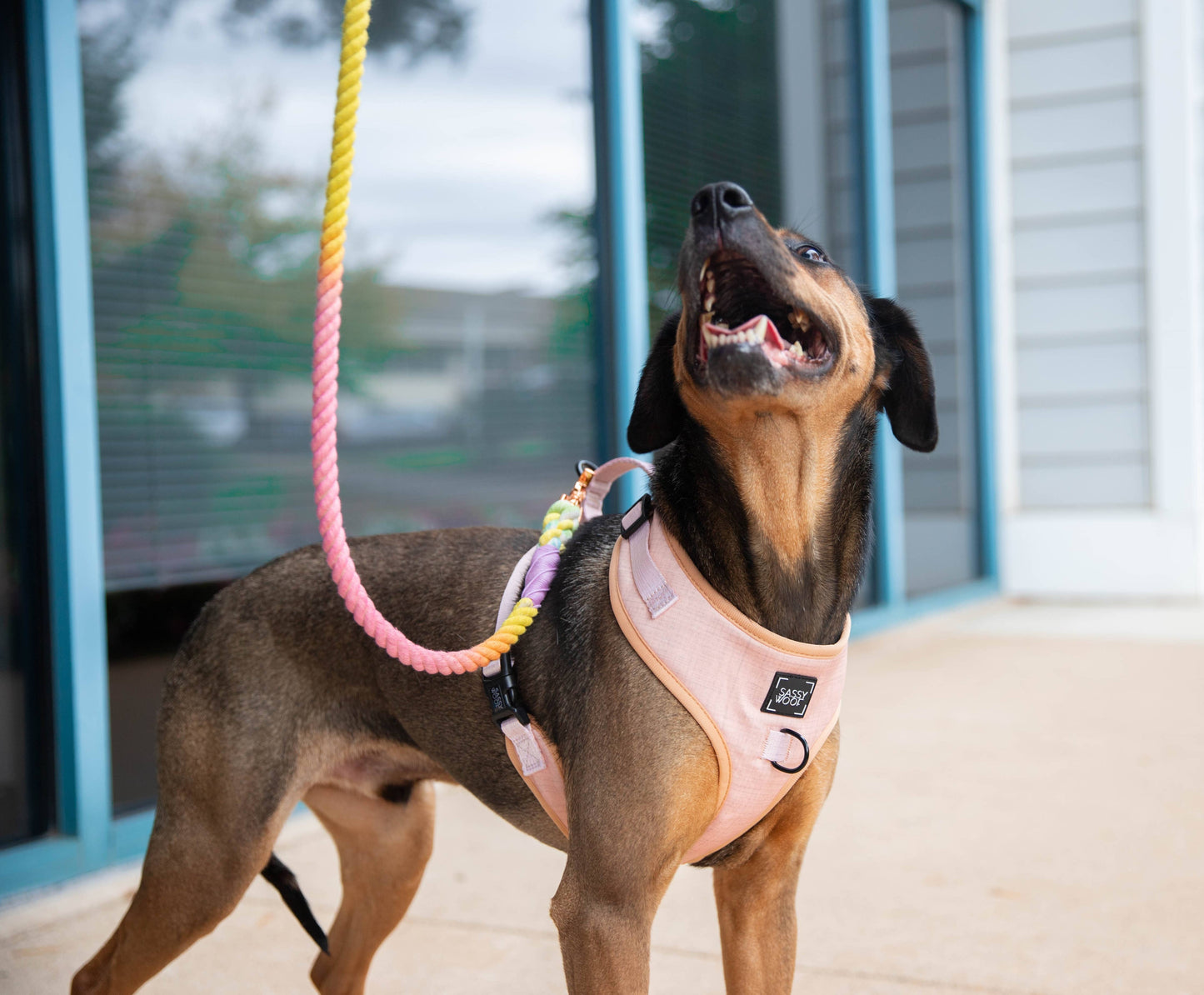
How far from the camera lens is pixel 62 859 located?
137 inches

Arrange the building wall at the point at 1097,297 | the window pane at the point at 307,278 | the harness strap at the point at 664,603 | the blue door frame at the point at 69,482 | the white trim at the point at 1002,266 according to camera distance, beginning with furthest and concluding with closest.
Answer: the white trim at the point at 1002,266, the building wall at the point at 1097,297, the window pane at the point at 307,278, the blue door frame at the point at 69,482, the harness strap at the point at 664,603

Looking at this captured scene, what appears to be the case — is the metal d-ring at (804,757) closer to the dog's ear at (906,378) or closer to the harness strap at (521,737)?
the harness strap at (521,737)

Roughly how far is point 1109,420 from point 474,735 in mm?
8854

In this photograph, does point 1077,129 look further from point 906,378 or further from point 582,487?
point 582,487

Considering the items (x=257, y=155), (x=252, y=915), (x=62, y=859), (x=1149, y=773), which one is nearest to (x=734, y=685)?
(x=252, y=915)

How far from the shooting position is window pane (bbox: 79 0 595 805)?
4195 mm

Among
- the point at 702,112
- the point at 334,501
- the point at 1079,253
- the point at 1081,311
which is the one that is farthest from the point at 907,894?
the point at 1079,253

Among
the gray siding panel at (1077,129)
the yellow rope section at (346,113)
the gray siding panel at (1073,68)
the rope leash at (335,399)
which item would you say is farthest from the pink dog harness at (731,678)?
the gray siding panel at (1073,68)

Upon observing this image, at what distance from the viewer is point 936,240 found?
9.51m

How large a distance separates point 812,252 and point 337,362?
90cm

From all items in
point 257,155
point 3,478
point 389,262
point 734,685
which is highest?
point 257,155

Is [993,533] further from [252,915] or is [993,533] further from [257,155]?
[252,915]

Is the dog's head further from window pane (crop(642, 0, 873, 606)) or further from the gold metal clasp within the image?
window pane (crop(642, 0, 873, 606))

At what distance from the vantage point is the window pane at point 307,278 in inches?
165
